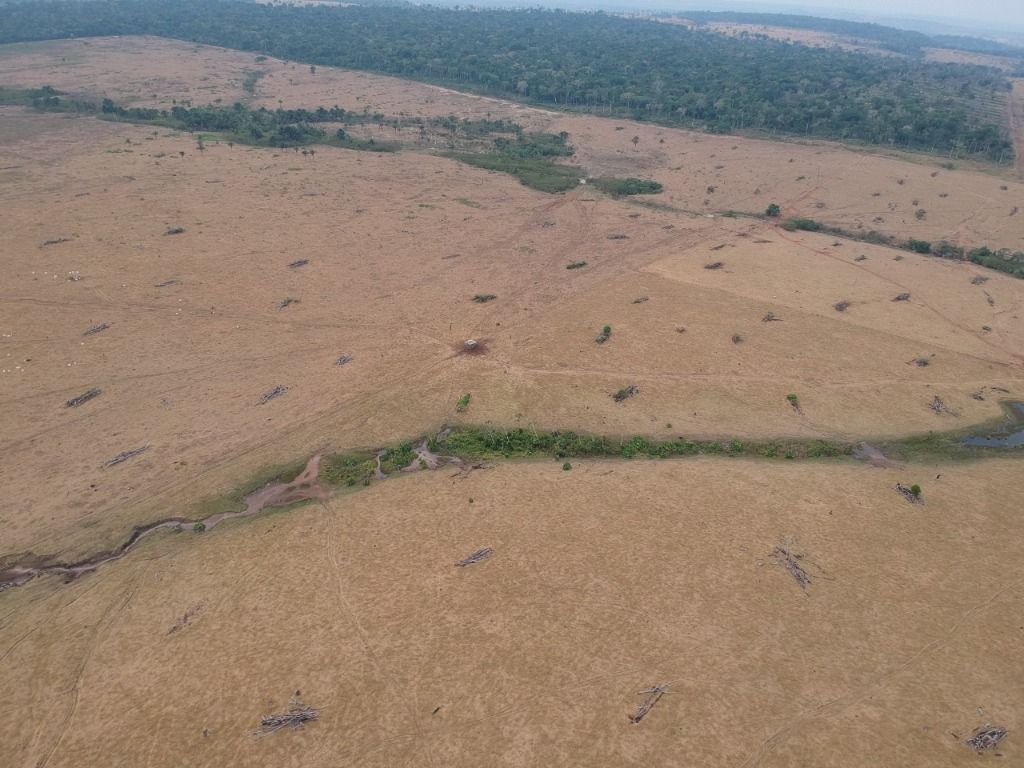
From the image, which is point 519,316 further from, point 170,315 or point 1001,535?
point 1001,535

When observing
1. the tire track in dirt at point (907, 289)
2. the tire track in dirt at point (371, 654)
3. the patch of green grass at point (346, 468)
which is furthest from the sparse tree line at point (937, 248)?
the tire track in dirt at point (371, 654)

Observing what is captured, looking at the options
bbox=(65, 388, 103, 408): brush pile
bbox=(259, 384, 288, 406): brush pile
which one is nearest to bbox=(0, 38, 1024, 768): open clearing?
bbox=(259, 384, 288, 406): brush pile

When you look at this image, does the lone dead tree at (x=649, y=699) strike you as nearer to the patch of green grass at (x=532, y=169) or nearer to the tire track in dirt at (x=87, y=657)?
the tire track in dirt at (x=87, y=657)

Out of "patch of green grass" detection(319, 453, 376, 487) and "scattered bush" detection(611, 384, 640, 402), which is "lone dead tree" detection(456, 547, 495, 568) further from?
"scattered bush" detection(611, 384, 640, 402)

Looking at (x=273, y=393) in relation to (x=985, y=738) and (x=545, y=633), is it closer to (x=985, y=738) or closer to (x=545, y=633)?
(x=545, y=633)

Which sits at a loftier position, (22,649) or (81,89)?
(81,89)

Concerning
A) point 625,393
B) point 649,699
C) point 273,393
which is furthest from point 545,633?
point 273,393

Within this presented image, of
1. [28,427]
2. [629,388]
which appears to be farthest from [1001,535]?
[28,427]
